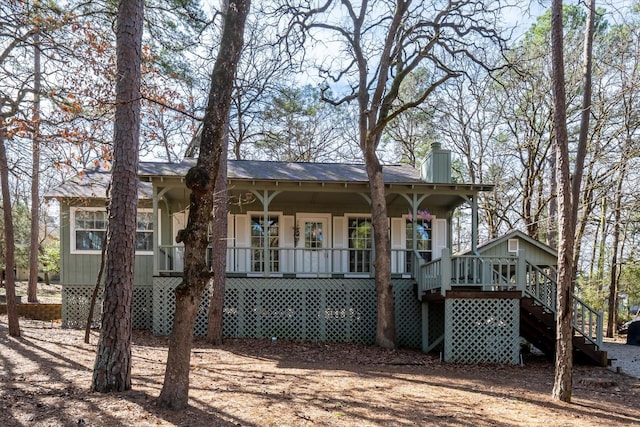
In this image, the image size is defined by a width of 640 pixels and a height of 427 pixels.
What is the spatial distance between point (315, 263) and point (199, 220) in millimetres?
8584

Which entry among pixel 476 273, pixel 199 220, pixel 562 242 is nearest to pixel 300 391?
pixel 199 220

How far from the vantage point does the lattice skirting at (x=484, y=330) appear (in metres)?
9.99

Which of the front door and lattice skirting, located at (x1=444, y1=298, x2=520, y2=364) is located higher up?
the front door

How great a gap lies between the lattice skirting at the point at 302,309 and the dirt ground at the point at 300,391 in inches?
54.4

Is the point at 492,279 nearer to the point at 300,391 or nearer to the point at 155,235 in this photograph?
the point at 300,391

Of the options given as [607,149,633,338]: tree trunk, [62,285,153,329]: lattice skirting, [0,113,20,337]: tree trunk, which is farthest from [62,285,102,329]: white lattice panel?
[607,149,633,338]: tree trunk

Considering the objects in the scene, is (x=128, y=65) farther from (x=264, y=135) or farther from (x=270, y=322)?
(x=264, y=135)

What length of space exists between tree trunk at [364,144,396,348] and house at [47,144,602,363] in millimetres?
640

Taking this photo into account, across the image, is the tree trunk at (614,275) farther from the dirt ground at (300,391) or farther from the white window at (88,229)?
the white window at (88,229)

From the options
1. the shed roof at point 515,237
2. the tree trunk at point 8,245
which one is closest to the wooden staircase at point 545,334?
the shed roof at point 515,237

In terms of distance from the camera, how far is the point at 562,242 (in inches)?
256

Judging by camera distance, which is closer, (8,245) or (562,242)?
(562,242)

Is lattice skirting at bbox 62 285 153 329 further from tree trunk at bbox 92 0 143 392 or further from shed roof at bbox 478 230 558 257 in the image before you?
shed roof at bbox 478 230 558 257

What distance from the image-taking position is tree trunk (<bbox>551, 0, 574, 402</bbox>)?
253 inches
